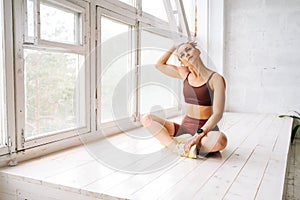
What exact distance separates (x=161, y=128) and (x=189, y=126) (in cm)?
17

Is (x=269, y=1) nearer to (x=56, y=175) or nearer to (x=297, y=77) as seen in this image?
(x=297, y=77)

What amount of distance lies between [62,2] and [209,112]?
1.08 meters

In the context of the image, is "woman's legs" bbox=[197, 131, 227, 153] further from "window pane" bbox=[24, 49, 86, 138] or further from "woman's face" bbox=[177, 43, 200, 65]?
"window pane" bbox=[24, 49, 86, 138]

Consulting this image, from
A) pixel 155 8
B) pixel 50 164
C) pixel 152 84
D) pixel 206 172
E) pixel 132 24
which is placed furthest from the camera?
pixel 155 8

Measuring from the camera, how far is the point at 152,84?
2250 millimetres

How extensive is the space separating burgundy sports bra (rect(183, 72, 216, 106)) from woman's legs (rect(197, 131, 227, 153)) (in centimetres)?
18

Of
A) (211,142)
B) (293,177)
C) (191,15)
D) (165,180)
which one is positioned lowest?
(293,177)

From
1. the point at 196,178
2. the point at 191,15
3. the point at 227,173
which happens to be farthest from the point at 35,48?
the point at 191,15

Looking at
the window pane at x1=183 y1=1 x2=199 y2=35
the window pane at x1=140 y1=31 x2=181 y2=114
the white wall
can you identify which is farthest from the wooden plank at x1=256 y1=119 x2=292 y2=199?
the window pane at x1=183 y1=1 x2=199 y2=35

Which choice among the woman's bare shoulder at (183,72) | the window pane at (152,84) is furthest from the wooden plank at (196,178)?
the window pane at (152,84)

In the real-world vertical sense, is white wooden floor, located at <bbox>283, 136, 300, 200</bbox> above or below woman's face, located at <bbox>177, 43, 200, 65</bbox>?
below

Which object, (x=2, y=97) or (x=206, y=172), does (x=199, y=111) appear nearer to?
(x=206, y=172)

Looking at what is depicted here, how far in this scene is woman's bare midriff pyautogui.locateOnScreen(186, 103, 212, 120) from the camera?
1.58 m

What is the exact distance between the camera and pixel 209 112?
1586mm
